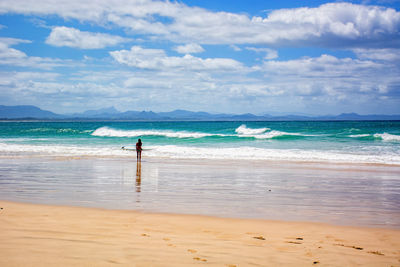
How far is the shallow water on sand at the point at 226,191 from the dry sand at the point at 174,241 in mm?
907

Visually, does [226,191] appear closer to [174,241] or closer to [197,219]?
[197,219]

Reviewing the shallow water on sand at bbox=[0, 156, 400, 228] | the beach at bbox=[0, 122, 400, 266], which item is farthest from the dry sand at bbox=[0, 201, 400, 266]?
the shallow water on sand at bbox=[0, 156, 400, 228]

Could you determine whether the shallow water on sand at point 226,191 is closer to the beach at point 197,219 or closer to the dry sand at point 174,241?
the beach at point 197,219

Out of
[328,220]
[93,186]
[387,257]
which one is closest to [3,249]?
[387,257]

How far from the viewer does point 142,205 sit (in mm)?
8492

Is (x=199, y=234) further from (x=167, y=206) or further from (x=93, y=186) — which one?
(x=93, y=186)

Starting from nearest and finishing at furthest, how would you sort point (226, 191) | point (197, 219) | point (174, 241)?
point (174, 241), point (197, 219), point (226, 191)

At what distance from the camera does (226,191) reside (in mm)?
10648

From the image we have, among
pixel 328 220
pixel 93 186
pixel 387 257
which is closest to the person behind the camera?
pixel 387 257

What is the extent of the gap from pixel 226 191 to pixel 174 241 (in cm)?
539

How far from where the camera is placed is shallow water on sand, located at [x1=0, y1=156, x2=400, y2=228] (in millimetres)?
8133

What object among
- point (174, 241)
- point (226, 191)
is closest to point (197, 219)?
point (174, 241)

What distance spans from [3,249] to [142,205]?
424 cm

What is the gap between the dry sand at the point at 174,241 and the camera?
438cm
